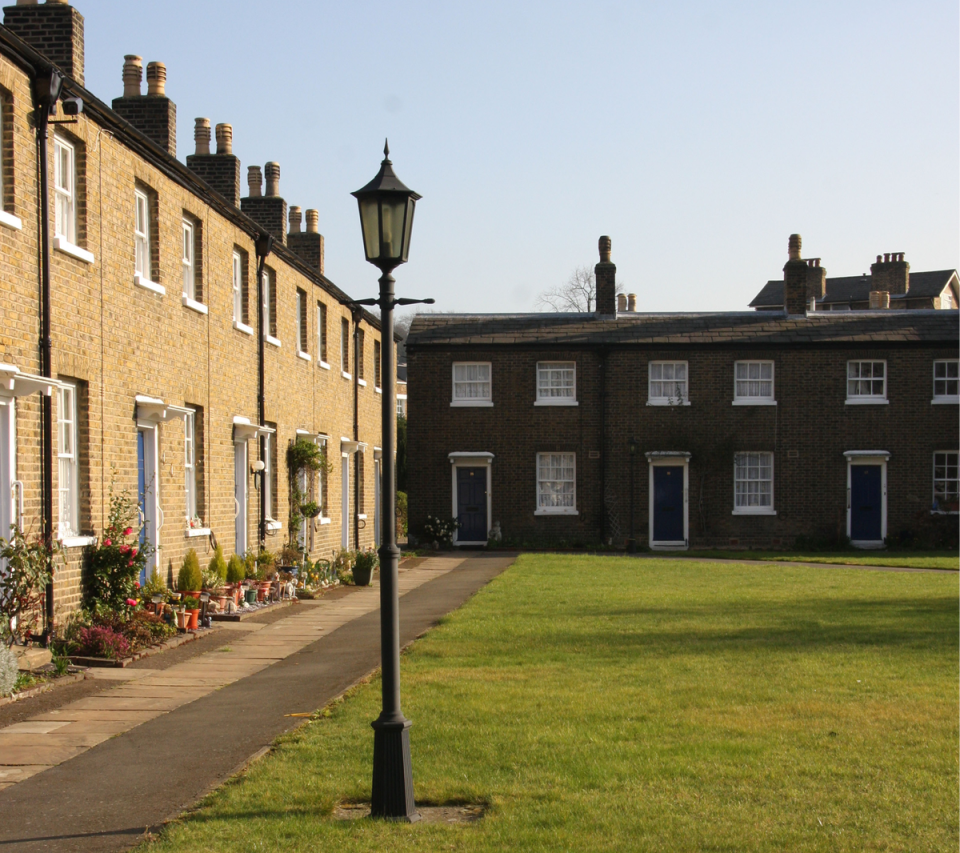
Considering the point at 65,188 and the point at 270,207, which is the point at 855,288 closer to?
the point at 270,207

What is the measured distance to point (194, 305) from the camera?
17.6 meters

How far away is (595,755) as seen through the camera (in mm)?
7672

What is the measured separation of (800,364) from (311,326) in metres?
17.4

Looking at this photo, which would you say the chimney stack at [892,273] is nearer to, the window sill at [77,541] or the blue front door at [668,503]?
the blue front door at [668,503]

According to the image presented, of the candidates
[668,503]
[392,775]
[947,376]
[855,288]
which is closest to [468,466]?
[668,503]

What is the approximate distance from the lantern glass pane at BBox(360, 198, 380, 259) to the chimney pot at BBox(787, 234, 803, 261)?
108ft

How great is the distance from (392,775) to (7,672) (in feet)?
16.6

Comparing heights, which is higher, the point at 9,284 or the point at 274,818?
the point at 9,284

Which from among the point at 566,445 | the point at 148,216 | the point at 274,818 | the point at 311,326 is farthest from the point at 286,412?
the point at 274,818

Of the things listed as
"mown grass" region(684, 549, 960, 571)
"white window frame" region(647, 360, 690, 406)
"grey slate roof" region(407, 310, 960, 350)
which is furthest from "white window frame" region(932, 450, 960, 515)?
"white window frame" region(647, 360, 690, 406)

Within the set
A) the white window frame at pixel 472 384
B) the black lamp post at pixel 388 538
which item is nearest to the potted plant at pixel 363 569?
the white window frame at pixel 472 384

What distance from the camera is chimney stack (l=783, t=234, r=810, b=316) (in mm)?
37875

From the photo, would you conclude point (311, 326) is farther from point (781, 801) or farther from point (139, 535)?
point (781, 801)

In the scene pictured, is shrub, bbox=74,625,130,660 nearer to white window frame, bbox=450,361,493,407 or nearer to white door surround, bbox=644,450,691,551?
white window frame, bbox=450,361,493,407
